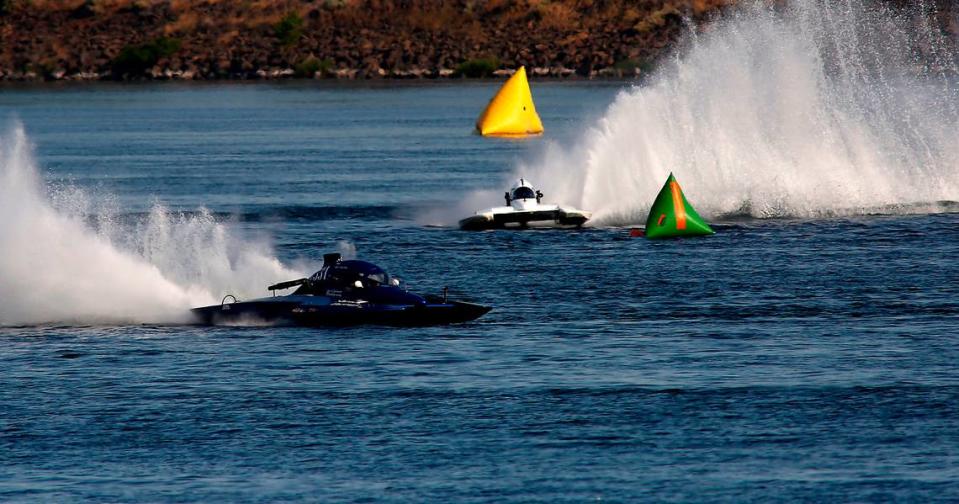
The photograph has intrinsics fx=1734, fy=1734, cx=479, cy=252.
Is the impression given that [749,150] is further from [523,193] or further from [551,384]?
[551,384]

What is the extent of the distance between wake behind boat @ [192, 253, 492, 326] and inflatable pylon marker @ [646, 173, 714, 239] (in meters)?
18.3

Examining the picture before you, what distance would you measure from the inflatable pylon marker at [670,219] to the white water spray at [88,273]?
15429 millimetres

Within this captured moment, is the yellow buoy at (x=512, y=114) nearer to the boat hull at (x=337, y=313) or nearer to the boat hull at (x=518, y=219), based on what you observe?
the boat hull at (x=518, y=219)

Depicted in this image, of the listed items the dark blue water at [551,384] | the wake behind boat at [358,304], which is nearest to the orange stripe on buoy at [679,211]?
the dark blue water at [551,384]

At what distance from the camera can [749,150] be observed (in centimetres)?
6950

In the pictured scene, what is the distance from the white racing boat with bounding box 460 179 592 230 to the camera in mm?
61062

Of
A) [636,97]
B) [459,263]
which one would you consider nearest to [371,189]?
[636,97]

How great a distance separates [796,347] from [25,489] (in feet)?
57.8

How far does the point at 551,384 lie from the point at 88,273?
1522 cm

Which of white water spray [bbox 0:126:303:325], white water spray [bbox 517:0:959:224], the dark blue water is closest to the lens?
the dark blue water

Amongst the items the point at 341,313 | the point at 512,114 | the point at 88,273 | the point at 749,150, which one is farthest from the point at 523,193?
the point at 512,114

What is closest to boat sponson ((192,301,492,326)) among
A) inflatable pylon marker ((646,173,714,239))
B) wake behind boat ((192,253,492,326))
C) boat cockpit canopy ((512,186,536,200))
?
wake behind boat ((192,253,492,326))

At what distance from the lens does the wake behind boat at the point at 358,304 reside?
40.1m

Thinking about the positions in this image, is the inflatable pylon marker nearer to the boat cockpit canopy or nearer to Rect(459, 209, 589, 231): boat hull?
Rect(459, 209, 589, 231): boat hull
